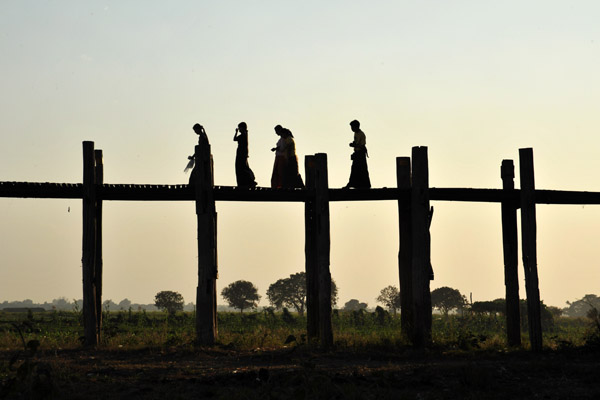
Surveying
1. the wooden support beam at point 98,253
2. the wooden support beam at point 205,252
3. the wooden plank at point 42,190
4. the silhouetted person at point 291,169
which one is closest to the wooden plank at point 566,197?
the silhouetted person at point 291,169

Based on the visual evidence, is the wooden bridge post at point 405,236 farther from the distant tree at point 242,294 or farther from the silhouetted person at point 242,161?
the distant tree at point 242,294

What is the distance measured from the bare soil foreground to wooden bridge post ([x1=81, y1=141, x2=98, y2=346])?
1055 millimetres

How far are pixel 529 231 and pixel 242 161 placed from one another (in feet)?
19.3

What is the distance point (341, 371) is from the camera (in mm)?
12781

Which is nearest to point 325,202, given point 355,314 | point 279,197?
point 279,197

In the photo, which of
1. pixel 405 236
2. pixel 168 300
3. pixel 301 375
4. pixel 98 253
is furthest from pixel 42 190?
pixel 168 300

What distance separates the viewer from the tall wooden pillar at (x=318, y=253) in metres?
16.2

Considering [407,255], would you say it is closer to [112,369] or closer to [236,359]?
[236,359]

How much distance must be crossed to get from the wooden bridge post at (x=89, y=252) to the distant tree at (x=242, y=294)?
69688mm

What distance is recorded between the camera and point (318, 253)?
1622cm

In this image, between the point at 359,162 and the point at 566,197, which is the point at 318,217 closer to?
the point at 359,162

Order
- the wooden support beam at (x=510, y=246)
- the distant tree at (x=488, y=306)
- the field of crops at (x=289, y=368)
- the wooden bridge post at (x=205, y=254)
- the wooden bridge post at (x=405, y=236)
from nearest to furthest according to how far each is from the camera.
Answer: the field of crops at (x=289, y=368) < the wooden bridge post at (x=205, y=254) < the wooden bridge post at (x=405, y=236) < the wooden support beam at (x=510, y=246) < the distant tree at (x=488, y=306)

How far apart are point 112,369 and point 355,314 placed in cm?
2227

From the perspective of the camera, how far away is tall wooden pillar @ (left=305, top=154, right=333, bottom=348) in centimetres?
1619
